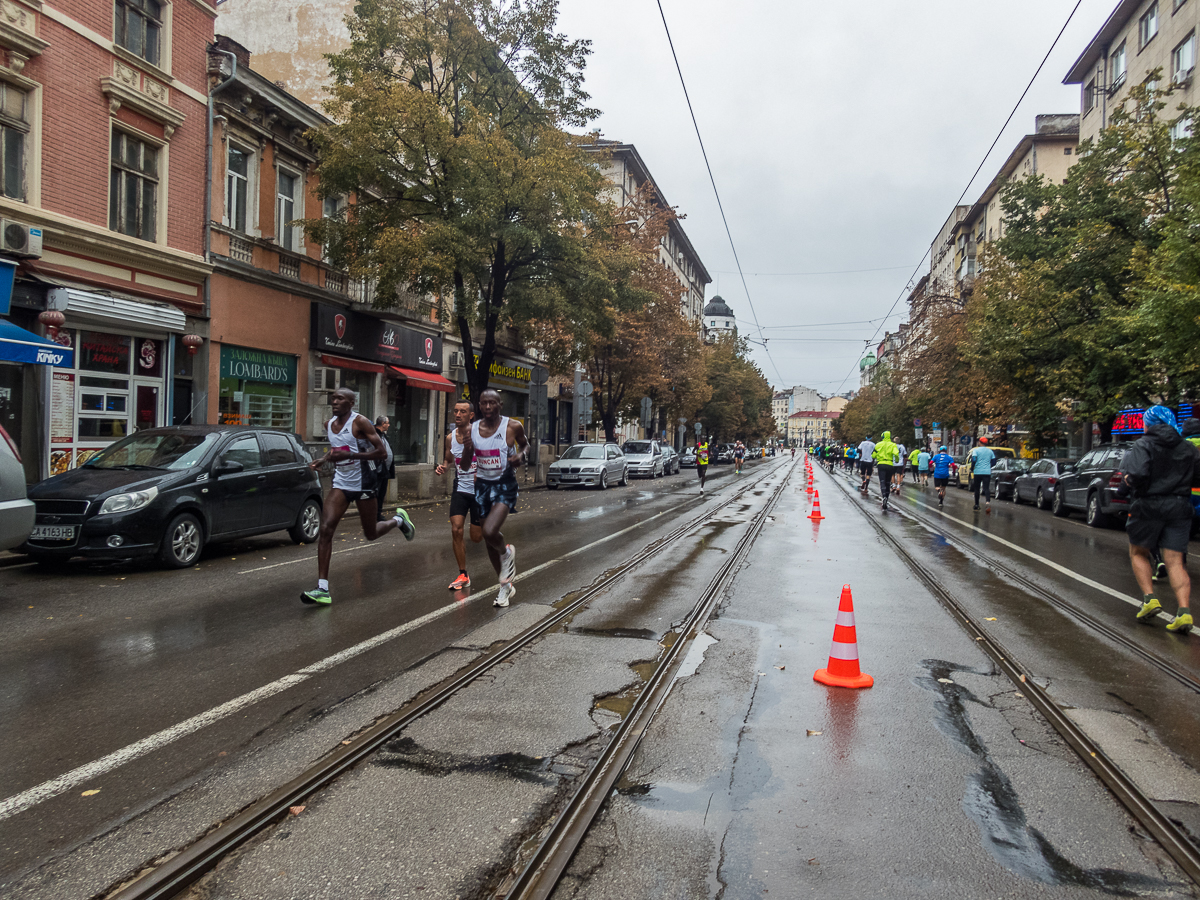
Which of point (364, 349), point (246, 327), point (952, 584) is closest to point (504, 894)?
point (952, 584)

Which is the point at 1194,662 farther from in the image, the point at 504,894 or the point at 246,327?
the point at 246,327

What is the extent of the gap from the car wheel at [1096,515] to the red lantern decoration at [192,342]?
18.5 metres

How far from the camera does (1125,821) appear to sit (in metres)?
3.41

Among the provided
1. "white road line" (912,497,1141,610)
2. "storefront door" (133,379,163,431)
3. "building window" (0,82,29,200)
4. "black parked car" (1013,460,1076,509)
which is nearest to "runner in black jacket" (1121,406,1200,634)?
"white road line" (912,497,1141,610)

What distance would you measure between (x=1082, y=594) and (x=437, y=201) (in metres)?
15.6

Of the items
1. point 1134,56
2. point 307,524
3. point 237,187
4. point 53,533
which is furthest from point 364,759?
point 1134,56

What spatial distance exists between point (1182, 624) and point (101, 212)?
16928mm

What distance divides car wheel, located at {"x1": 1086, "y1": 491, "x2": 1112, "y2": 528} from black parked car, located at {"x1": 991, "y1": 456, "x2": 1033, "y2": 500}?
8.69 m


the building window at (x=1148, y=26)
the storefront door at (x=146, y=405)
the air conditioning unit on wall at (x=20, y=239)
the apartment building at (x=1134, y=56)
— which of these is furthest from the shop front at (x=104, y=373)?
the building window at (x=1148, y=26)

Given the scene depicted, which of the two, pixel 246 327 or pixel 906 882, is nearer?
pixel 906 882

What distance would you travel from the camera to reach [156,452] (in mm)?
9758

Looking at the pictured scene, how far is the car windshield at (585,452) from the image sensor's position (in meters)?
28.6

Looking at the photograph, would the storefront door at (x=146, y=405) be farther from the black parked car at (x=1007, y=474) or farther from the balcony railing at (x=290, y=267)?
the black parked car at (x=1007, y=474)

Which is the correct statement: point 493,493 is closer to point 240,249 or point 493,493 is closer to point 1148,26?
point 240,249
